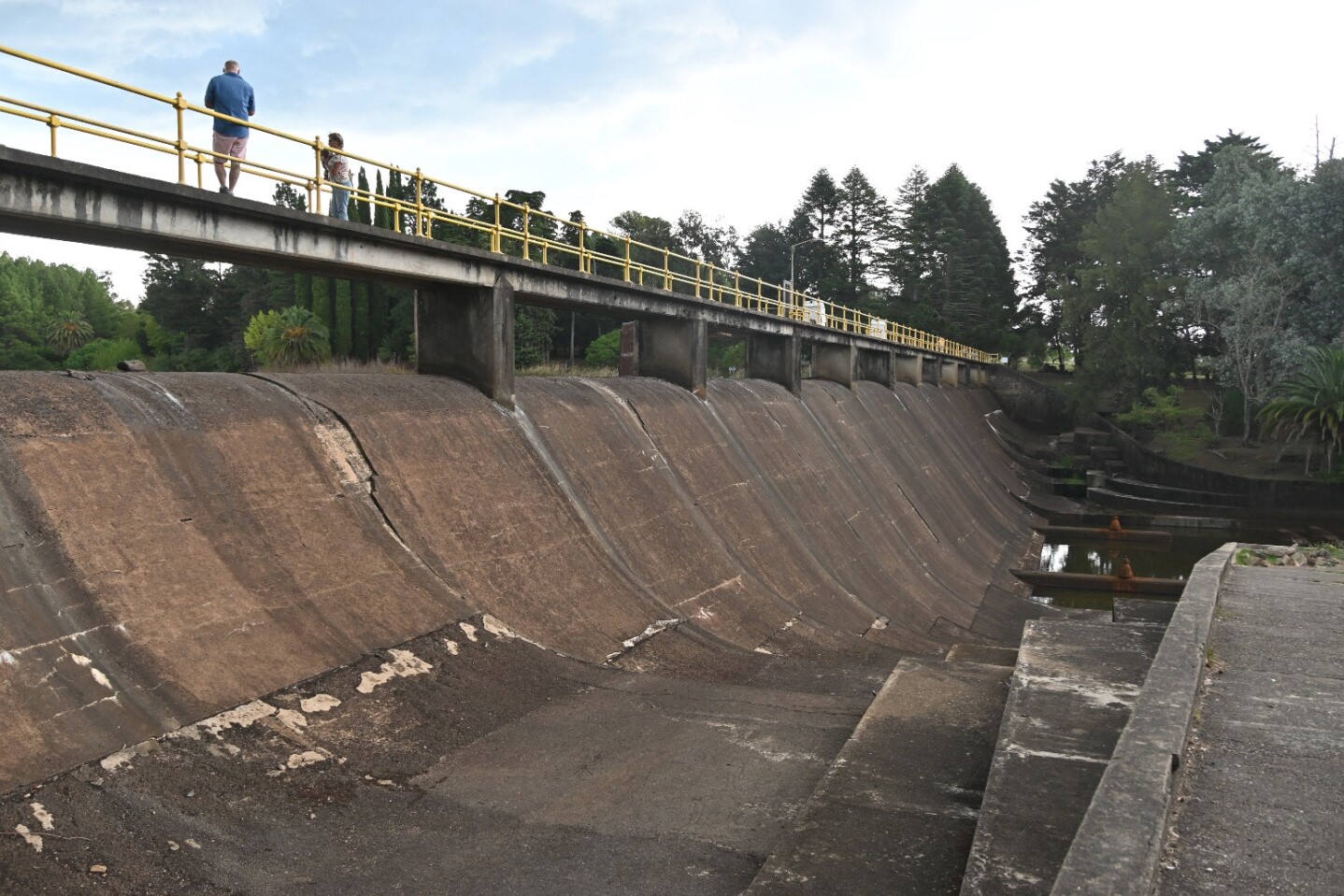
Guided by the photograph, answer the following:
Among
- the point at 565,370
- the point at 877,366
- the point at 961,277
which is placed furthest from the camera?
the point at 961,277

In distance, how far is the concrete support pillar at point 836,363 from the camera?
116ft

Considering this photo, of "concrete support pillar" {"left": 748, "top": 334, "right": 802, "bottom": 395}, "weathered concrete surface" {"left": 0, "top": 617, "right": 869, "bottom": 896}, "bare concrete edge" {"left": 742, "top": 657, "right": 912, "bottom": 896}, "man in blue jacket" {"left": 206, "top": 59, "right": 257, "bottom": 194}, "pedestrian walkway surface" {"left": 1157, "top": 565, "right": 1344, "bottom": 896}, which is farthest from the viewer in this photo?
"concrete support pillar" {"left": 748, "top": 334, "right": 802, "bottom": 395}

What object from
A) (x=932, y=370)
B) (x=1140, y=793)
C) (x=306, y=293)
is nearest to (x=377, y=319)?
(x=306, y=293)

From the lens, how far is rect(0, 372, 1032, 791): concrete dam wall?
6.92 m

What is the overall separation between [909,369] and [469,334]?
1349 inches

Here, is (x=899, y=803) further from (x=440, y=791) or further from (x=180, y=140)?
(x=180, y=140)

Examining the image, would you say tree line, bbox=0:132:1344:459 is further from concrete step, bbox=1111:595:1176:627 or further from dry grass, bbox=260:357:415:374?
concrete step, bbox=1111:595:1176:627

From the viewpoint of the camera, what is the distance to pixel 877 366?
134ft

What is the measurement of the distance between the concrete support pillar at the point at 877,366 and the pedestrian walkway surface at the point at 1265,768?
31.5m

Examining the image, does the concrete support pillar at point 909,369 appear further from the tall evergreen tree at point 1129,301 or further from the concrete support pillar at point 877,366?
the tall evergreen tree at point 1129,301

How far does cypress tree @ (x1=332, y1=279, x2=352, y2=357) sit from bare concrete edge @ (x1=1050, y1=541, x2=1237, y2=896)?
44472mm

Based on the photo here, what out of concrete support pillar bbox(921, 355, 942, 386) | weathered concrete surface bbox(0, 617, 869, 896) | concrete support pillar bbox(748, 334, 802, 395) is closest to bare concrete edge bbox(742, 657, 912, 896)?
weathered concrete surface bbox(0, 617, 869, 896)

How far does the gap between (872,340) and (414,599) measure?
30.9 meters

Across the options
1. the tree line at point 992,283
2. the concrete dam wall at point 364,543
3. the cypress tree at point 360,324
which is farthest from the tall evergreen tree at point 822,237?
the concrete dam wall at point 364,543
